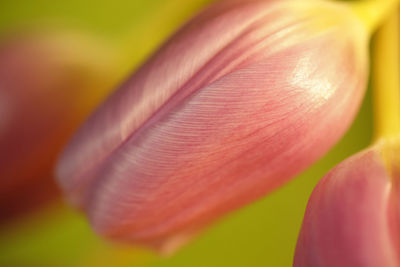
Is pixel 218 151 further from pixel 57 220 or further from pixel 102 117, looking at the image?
pixel 57 220

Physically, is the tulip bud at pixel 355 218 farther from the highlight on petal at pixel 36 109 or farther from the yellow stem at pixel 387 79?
the highlight on petal at pixel 36 109

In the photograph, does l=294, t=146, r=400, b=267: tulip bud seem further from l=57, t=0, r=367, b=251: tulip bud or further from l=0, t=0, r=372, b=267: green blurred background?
l=0, t=0, r=372, b=267: green blurred background

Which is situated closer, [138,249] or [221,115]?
[221,115]

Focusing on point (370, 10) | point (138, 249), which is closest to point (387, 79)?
point (370, 10)

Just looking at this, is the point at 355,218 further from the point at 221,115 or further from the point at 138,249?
the point at 138,249

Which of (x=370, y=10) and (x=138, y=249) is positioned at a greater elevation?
(x=370, y=10)

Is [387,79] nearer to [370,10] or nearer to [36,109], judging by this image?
[370,10]

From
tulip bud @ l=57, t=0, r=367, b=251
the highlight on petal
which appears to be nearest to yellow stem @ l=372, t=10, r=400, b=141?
tulip bud @ l=57, t=0, r=367, b=251
